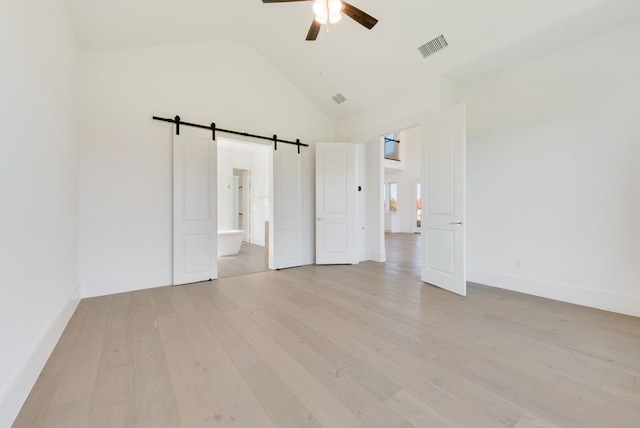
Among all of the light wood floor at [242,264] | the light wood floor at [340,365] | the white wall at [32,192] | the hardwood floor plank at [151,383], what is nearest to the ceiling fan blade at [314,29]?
the white wall at [32,192]

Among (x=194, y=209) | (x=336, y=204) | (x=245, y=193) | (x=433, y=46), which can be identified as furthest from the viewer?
(x=245, y=193)

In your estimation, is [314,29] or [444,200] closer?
[314,29]

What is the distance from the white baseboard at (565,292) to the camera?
264cm

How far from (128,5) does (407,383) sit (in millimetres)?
4294

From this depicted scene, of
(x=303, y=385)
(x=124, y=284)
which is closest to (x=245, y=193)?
(x=124, y=284)

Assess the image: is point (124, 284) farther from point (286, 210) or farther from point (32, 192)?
point (286, 210)

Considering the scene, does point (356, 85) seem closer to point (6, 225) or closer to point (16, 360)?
point (6, 225)

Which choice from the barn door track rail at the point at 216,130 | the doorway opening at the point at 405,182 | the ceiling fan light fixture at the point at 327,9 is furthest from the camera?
the doorway opening at the point at 405,182

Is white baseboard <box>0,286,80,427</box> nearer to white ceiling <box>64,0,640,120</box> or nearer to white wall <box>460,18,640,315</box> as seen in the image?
white ceiling <box>64,0,640,120</box>

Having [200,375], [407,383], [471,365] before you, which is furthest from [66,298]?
[471,365]

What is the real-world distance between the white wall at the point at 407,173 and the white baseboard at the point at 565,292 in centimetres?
768

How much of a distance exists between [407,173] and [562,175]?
854 cm

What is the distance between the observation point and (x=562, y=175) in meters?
3.06

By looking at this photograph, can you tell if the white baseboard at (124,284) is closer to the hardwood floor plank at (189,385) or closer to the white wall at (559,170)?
the hardwood floor plank at (189,385)
